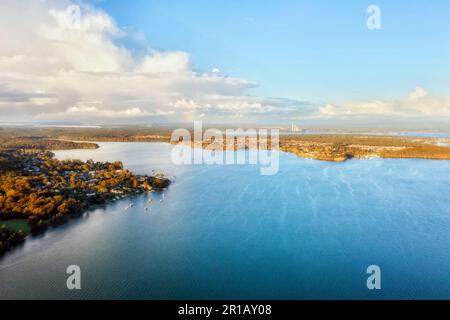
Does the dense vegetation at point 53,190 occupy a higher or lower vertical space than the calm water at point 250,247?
higher

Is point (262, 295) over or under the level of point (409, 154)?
under

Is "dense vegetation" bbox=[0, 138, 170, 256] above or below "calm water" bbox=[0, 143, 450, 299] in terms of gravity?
above

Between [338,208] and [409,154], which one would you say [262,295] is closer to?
[338,208]

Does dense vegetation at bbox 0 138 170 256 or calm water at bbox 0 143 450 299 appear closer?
calm water at bbox 0 143 450 299

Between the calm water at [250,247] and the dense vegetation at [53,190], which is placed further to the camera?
the dense vegetation at [53,190]

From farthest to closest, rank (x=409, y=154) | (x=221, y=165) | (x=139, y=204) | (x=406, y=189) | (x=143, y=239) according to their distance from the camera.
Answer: (x=409, y=154)
(x=221, y=165)
(x=406, y=189)
(x=139, y=204)
(x=143, y=239)

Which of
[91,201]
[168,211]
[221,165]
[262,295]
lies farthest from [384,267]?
[221,165]

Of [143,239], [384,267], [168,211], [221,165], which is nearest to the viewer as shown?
[384,267]

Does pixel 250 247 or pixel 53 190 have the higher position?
pixel 53 190
